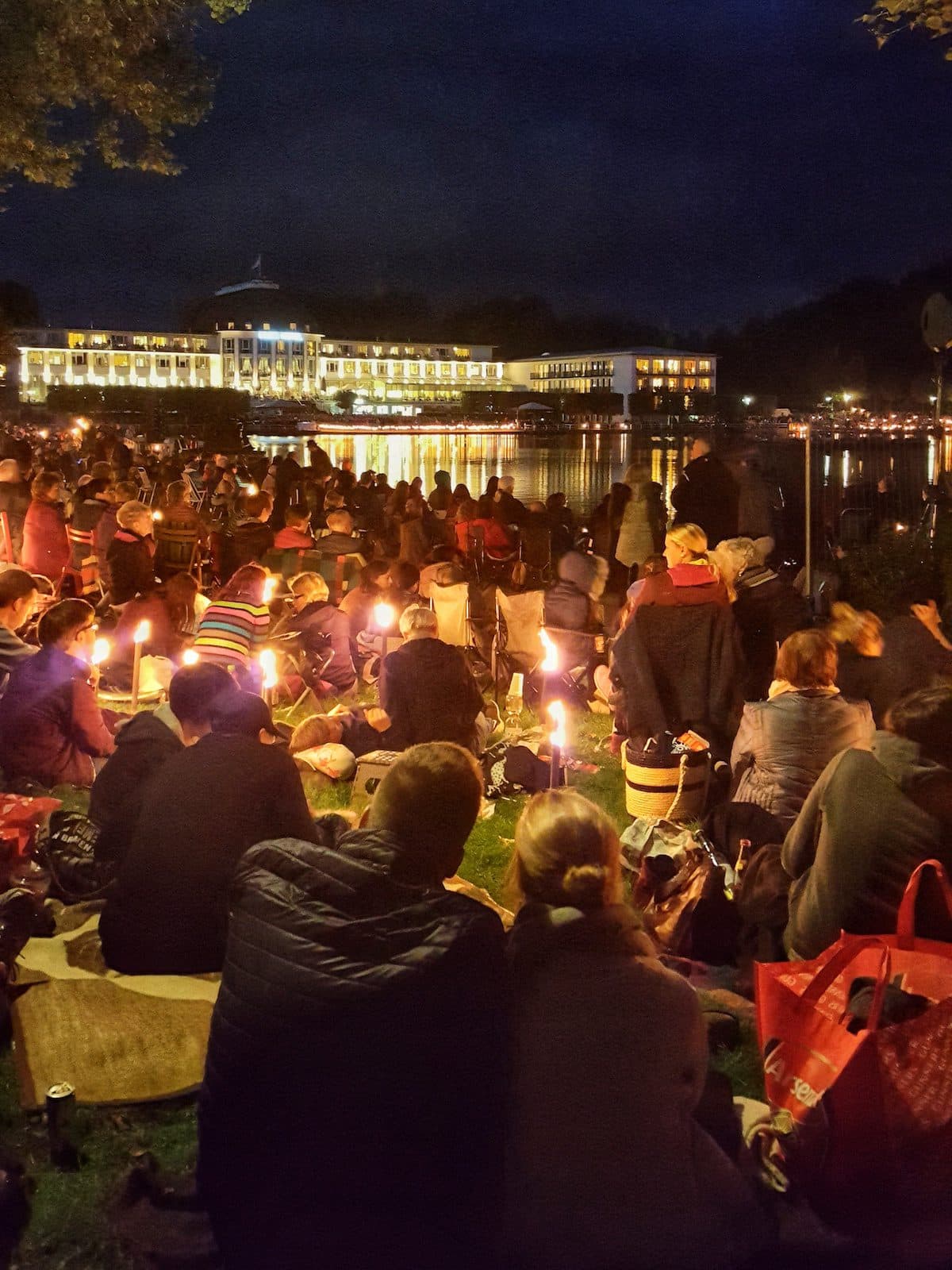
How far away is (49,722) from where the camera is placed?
Answer: 19.8 feet

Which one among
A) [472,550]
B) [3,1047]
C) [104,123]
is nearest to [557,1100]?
[3,1047]

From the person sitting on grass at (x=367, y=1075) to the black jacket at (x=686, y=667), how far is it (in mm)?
3896

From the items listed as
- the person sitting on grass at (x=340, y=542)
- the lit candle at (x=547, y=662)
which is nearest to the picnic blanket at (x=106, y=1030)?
the lit candle at (x=547, y=662)

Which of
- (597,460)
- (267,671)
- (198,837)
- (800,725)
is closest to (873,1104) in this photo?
(198,837)

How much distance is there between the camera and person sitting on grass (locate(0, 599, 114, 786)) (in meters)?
5.91

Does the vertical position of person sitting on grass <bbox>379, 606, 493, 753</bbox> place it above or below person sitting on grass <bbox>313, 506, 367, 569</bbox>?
below

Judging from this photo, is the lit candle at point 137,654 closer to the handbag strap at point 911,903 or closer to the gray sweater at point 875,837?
the gray sweater at point 875,837

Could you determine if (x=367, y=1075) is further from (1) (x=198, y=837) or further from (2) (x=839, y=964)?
(1) (x=198, y=837)

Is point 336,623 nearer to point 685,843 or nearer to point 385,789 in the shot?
point 685,843

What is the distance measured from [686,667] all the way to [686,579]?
451 millimetres

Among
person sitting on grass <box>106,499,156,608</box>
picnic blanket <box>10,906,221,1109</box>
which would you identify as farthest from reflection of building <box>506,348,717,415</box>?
picnic blanket <box>10,906,221,1109</box>

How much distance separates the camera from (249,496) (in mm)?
10055

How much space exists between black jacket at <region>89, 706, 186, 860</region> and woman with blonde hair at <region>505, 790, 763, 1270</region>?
2.27m

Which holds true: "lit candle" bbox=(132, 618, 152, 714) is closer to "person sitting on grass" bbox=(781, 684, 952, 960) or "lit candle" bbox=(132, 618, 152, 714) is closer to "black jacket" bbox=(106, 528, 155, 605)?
"black jacket" bbox=(106, 528, 155, 605)
